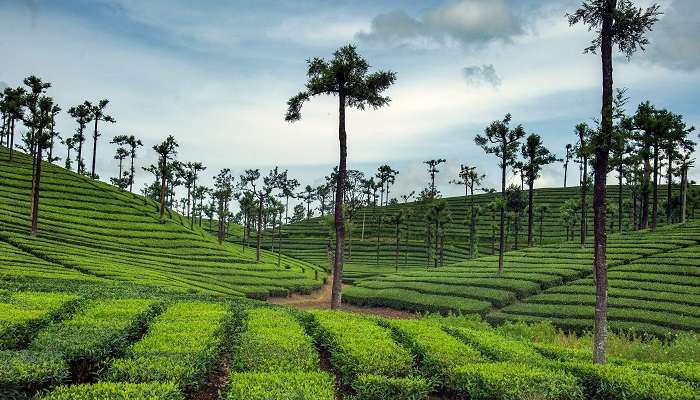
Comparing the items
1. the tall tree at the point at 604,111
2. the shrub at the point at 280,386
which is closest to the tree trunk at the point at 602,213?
the tall tree at the point at 604,111

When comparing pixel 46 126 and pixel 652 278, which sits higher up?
pixel 46 126

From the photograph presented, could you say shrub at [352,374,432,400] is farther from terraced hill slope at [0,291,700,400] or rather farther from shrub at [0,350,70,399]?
shrub at [0,350,70,399]

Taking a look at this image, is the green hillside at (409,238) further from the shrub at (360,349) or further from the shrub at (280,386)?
the shrub at (280,386)

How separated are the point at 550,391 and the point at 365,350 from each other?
16.1ft

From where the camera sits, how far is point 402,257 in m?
96.9

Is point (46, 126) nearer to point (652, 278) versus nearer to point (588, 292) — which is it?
point (588, 292)

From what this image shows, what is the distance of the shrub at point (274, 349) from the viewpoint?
12.8 meters

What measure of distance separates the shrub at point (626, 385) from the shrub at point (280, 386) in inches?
277

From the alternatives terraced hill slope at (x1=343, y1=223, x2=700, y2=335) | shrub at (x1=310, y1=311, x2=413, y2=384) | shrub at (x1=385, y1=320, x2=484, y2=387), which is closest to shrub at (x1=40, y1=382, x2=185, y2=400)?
shrub at (x1=310, y1=311, x2=413, y2=384)

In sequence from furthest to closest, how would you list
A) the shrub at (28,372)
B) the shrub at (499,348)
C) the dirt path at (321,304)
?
the dirt path at (321,304) < the shrub at (499,348) < the shrub at (28,372)

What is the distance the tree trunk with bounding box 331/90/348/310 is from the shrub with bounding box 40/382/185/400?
1863cm

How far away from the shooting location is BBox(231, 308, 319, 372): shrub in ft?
42.0

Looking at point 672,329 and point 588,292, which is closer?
point 672,329

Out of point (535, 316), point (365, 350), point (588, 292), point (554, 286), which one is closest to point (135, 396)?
point (365, 350)
